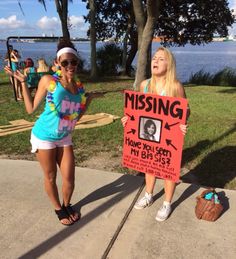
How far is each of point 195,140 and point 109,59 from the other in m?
15.1

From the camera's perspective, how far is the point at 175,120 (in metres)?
3.64

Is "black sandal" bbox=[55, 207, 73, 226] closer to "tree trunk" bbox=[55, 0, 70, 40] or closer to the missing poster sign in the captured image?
the missing poster sign

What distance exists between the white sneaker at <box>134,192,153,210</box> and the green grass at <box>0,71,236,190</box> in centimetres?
118

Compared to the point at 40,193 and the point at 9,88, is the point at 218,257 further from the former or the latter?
the point at 9,88

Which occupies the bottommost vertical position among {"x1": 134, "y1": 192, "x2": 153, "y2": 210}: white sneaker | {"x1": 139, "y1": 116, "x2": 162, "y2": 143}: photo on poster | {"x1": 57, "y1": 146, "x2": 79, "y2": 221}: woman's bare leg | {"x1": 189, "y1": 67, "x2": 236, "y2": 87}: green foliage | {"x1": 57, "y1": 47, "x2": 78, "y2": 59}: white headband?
{"x1": 189, "y1": 67, "x2": 236, "y2": 87}: green foliage

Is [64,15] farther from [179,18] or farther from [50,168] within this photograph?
[50,168]

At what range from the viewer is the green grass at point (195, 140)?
5332 millimetres

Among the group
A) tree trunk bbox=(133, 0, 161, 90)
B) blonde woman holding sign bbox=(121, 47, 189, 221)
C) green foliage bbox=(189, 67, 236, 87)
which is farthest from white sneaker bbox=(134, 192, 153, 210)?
green foliage bbox=(189, 67, 236, 87)

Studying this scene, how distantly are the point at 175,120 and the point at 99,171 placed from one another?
1.73 meters

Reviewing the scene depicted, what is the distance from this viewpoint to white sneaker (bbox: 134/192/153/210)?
398 centimetres

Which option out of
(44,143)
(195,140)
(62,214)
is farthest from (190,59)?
(44,143)

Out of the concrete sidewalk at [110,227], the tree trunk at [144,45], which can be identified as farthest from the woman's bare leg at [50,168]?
the tree trunk at [144,45]

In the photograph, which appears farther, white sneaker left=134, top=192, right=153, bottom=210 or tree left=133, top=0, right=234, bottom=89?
tree left=133, top=0, right=234, bottom=89

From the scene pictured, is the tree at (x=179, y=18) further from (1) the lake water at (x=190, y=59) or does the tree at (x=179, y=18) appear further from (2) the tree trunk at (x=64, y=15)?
(2) the tree trunk at (x=64, y=15)
